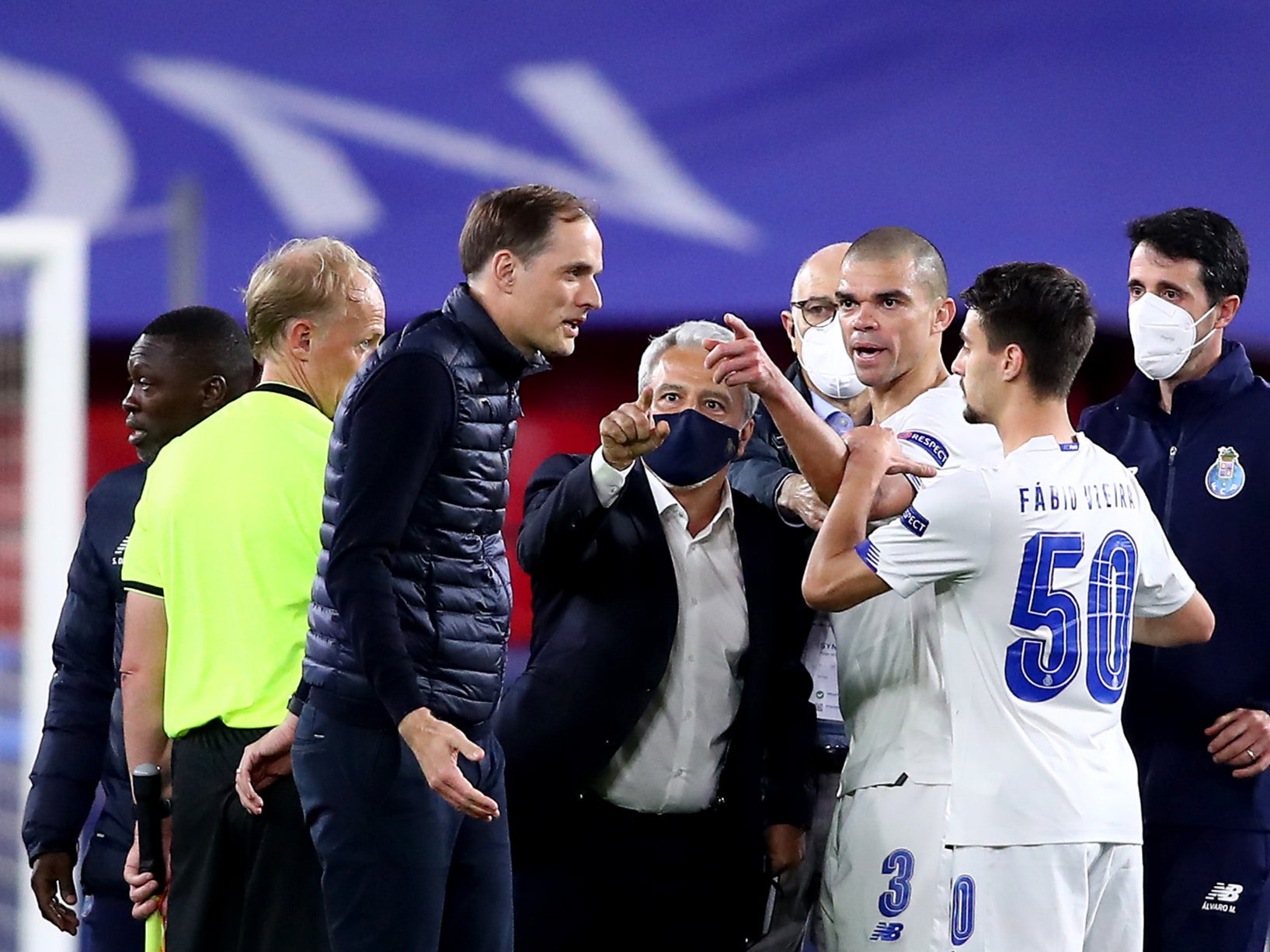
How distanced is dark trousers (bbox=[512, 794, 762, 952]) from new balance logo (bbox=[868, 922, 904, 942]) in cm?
33

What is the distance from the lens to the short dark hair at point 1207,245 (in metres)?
3.65

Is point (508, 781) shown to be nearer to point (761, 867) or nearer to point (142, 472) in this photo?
point (761, 867)

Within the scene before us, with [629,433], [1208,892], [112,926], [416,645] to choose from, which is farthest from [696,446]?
[112,926]

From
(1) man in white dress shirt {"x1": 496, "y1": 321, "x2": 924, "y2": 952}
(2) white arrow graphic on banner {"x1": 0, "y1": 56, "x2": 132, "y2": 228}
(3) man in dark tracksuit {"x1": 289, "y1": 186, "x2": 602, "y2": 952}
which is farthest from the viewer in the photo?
(2) white arrow graphic on banner {"x1": 0, "y1": 56, "x2": 132, "y2": 228}

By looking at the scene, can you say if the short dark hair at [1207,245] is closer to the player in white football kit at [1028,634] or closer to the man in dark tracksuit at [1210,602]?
the man in dark tracksuit at [1210,602]

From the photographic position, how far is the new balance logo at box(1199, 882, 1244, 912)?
3482 millimetres

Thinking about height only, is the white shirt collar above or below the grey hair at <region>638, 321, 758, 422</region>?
below

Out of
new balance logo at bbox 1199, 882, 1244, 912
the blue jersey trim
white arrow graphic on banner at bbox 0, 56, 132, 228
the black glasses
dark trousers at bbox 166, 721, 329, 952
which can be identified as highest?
white arrow graphic on banner at bbox 0, 56, 132, 228

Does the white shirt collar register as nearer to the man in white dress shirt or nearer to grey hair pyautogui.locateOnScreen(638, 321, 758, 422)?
the man in white dress shirt

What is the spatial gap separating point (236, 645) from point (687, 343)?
1.03 m

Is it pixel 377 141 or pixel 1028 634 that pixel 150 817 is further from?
pixel 377 141

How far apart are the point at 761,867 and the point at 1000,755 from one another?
66 cm

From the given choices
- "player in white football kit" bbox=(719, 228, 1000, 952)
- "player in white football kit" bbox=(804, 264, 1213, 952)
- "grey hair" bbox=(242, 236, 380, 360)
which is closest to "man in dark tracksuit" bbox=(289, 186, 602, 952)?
"grey hair" bbox=(242, 236, 380, 360)

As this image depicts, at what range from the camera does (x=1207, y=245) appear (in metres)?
3.67
